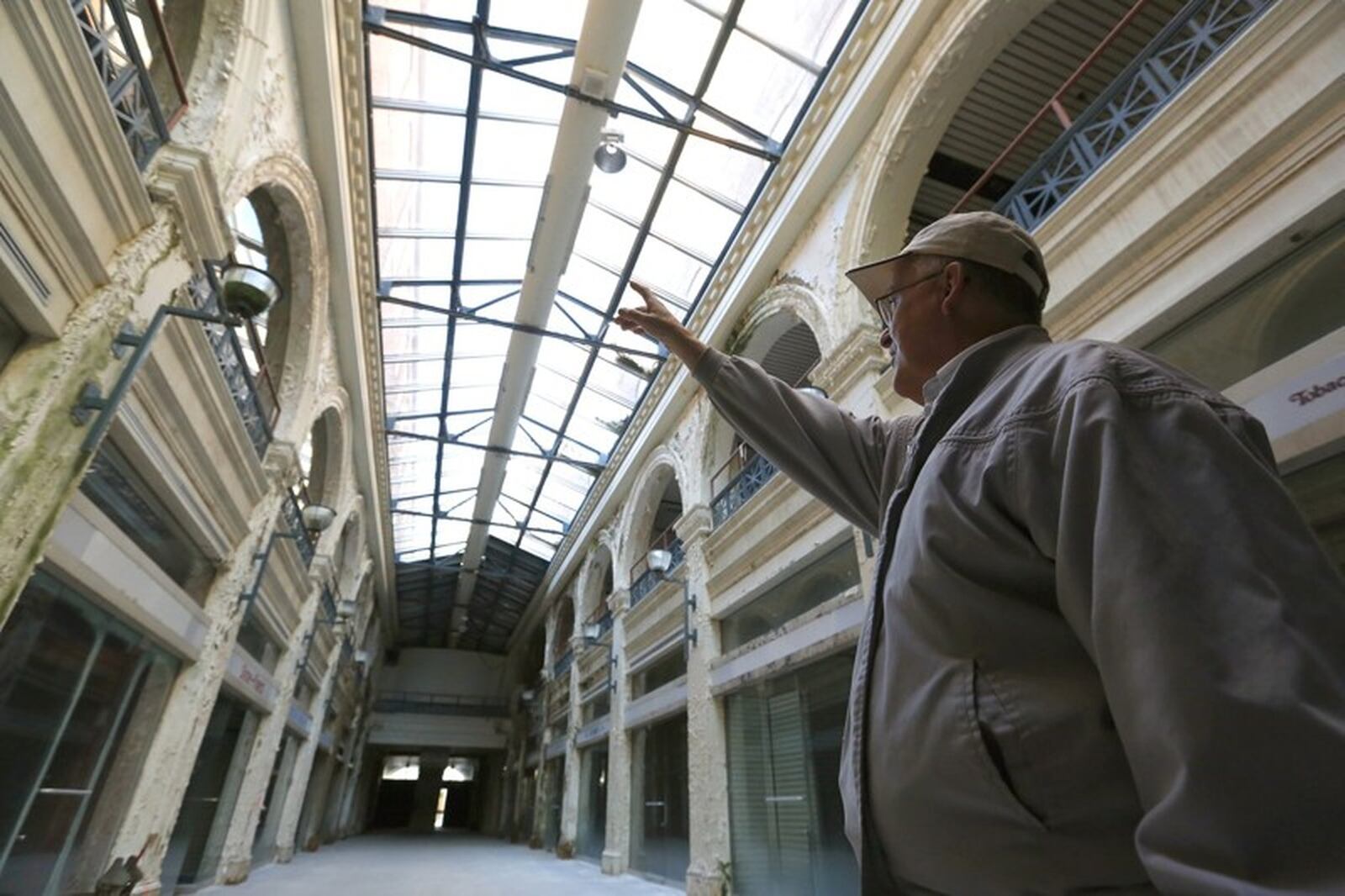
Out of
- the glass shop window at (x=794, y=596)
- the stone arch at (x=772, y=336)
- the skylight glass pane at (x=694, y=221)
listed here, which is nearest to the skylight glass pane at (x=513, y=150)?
the skylight glass pane at (x=694, y=221)

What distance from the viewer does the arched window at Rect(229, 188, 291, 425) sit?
6.22m

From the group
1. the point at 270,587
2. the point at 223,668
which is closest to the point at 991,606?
the point at 223,668

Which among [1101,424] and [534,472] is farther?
[534,472]

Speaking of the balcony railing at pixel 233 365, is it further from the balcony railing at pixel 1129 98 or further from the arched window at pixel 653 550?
the balcony railing at pixel 1129 98

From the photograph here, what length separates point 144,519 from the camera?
486 cm

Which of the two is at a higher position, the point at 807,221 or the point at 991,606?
the point at 807,221

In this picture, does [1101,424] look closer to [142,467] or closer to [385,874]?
[142,467]

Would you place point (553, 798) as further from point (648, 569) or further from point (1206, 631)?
point (1206, 631)

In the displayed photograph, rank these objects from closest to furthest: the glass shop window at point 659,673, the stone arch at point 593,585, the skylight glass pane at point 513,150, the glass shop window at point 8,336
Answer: the glass shop window at point 8,336
the skylight glass pane at point 513,150
the glass shop window at point 659,673
the stone arch at point 593,585

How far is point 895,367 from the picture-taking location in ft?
4.97

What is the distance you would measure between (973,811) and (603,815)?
510 inches

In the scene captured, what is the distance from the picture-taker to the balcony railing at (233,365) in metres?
4.51

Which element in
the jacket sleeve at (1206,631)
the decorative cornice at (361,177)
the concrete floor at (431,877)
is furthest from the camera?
the concrete floor at (431,877)

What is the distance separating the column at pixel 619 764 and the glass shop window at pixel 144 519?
6.96 meters
